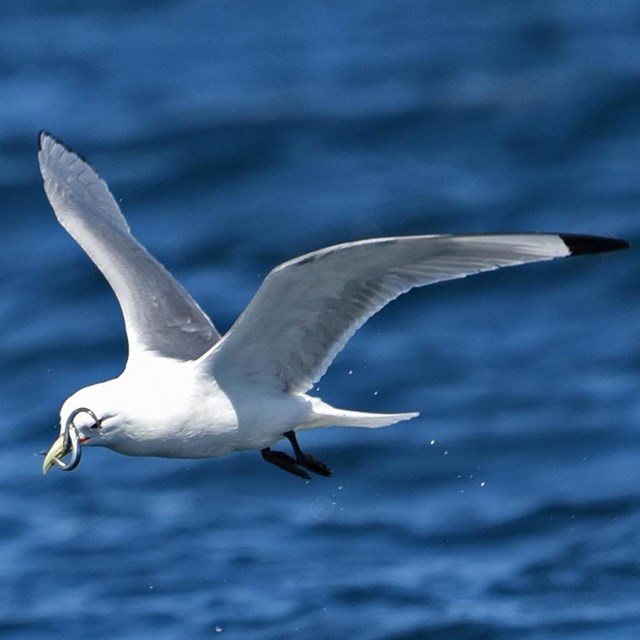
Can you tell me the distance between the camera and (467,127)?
15852mm

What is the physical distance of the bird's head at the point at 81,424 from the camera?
620 cm

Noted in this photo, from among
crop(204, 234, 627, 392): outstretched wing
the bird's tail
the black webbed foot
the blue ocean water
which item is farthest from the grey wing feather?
the blue ocean water

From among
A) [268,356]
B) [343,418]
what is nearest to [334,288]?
[268,356]

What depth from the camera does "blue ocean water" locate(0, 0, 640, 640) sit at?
10828mm

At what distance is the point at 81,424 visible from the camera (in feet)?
20.4

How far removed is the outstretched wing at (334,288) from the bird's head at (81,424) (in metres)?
0.43

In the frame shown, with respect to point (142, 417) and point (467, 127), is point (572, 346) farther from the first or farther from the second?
point (142, 417)

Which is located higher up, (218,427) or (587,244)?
(587,244)

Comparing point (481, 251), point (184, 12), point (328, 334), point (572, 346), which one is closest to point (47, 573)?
point (572, 346)

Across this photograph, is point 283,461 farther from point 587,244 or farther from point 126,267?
point 587,244

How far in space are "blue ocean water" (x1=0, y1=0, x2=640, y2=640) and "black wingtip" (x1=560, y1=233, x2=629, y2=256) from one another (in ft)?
14.8

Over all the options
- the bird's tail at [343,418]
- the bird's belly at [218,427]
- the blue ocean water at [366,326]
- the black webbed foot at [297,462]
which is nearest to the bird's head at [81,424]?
the bird's belly at [218,427]

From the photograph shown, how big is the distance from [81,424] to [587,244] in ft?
6.04

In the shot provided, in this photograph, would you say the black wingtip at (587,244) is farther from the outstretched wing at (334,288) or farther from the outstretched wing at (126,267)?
the outstretched wing at (126,267)
